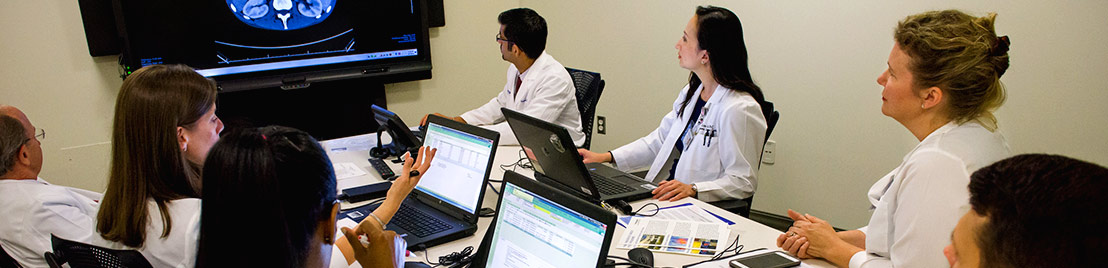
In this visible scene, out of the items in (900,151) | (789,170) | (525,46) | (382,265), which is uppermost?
(525,46)

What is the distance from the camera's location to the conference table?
1645mm

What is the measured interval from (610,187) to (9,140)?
1.66 meters

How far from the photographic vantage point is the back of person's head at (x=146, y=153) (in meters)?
1.34

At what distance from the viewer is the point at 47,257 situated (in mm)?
1345

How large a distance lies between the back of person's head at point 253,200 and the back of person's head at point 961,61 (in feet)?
4.23

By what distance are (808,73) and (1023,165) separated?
97.0 inches

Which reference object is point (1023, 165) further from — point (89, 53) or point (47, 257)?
point (89, 53)

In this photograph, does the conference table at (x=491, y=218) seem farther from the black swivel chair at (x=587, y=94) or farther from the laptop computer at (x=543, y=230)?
the black swivel chair at (x=587, y=94)

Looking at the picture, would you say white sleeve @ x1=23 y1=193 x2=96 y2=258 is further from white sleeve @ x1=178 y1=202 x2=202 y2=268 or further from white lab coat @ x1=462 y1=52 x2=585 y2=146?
white lab coat @ x1=462 y1=52 x2=585 y2=146

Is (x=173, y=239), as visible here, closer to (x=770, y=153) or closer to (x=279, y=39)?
(x=279, y=39)

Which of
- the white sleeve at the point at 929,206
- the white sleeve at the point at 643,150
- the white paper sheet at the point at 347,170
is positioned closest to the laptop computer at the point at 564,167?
the white sleeve at the point at 643,150

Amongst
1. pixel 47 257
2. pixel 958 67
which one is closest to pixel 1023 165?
pixel 958 67

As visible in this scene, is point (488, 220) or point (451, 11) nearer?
point (488, 220)

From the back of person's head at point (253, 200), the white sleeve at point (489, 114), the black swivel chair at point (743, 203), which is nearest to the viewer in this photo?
the back of person's head at point (253, 200)
